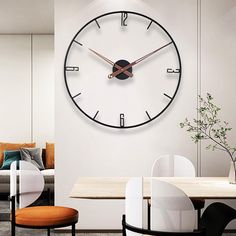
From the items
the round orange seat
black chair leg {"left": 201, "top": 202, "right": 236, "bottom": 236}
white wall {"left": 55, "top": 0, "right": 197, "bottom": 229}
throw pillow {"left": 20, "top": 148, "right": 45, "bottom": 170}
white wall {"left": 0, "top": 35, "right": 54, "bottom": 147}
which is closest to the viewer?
the round orange seat

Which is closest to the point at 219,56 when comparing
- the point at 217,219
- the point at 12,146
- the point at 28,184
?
the point at 217,219

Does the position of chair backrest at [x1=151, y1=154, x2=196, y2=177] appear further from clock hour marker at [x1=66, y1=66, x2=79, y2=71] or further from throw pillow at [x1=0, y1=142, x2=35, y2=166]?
throw pillow at [x1=0, y1=142, x2=35, y2=166]

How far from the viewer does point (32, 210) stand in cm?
303

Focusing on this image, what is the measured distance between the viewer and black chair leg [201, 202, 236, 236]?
117 inches

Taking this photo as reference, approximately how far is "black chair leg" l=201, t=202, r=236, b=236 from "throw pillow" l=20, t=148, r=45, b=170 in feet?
11.9

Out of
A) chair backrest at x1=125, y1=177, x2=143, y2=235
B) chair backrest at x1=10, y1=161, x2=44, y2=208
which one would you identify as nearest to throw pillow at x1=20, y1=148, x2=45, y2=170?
chair backrest at x1=10, y1=161, x2=44, y2=208

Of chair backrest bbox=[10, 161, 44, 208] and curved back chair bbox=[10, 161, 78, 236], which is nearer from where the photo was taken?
curved back chair bbox=[10, 161, 78, 236]

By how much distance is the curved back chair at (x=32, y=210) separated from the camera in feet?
9.39

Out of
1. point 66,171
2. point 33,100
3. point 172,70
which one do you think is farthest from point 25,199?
point 33,100

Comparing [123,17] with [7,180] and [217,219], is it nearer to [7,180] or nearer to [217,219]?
[217,219]

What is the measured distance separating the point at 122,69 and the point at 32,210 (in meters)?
1.76

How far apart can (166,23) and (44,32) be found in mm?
3413

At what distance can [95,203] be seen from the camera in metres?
4.31

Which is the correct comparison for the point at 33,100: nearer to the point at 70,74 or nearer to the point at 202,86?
the point at 70,74
